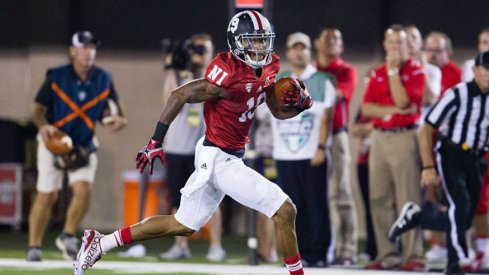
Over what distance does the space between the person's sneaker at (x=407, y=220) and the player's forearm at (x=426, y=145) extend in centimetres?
42

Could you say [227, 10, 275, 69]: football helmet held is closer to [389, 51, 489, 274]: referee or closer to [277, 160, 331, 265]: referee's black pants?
[389, 51, 489, 274]: referee

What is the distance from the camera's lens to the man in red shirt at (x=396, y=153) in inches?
369

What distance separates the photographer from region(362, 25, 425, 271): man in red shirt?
9383mm

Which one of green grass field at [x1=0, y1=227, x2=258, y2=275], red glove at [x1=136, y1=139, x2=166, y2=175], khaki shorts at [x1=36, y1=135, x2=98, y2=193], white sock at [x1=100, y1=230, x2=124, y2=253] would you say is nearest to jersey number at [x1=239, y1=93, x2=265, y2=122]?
red glove at [x1=136, y1=139, x2=166, y2=175]

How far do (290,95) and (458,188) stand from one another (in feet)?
6.40

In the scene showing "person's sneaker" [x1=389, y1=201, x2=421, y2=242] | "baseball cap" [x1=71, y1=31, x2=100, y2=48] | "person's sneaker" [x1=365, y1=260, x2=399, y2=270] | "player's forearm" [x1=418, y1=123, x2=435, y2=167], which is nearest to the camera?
"player's forearm" [x1=418, y1=123, x2=435, y2=167]

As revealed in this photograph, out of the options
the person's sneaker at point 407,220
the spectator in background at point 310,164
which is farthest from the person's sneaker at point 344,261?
the person's sneaker at point 407,220

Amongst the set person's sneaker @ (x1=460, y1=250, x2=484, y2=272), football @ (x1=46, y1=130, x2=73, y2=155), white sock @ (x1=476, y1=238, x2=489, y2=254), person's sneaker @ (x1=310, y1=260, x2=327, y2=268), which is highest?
football @ (x1=46, y1=130, x2=73, y2=155)

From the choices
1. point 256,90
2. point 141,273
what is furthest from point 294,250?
point 141,273

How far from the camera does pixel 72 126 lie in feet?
32.1

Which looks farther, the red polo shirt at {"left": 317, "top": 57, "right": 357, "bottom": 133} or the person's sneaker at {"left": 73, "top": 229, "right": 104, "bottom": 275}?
the red polo shirt at {"left": 317, "top": 57, "right": 357, "bottom": 133}

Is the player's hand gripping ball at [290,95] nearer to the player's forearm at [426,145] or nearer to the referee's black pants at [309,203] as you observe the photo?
the player's forearm at [426,145]

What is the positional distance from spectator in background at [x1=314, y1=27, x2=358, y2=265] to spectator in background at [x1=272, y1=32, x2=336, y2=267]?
28 centimetres

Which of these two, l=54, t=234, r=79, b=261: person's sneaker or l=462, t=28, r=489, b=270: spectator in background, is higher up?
l=462, t=28, r=489, b=270: spectator in background
